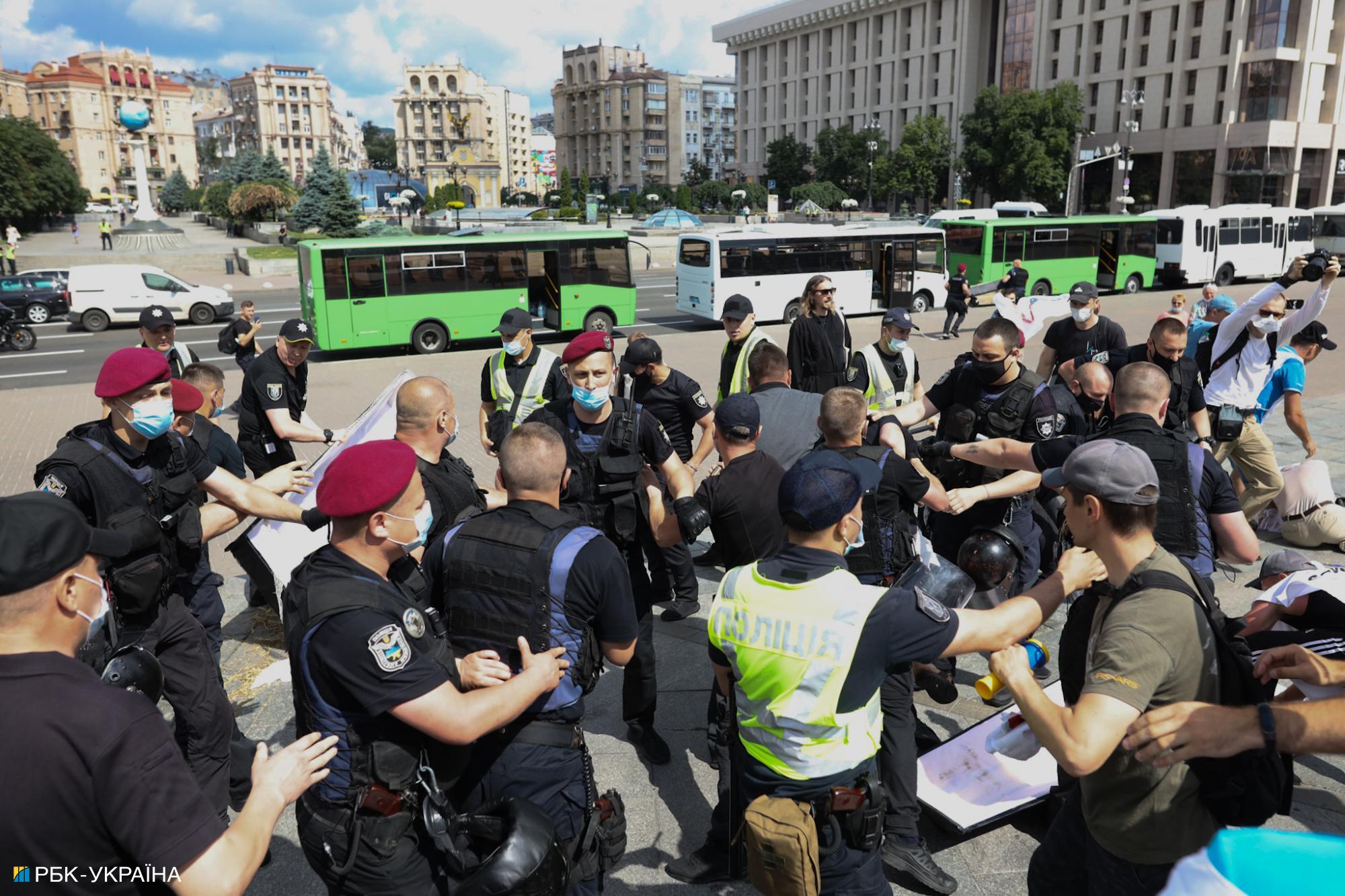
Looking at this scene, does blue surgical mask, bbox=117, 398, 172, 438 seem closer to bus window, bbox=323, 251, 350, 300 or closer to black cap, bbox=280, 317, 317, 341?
black cap, bbox=280, 317, 317, 341

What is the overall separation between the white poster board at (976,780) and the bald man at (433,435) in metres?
2.38

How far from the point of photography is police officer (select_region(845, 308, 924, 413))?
7.44 m

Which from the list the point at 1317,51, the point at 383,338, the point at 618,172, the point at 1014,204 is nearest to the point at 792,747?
the point at 383,338

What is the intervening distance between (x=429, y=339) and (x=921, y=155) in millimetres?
57028

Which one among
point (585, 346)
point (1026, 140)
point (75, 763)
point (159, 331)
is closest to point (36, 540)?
point (75, 763)

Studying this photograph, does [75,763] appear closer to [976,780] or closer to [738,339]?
[976,780]

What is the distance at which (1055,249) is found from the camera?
27172 millimetres

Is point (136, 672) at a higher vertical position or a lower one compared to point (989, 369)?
lower

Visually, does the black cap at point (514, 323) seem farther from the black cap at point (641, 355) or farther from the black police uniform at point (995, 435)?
the black police uniform at point (995, 435)

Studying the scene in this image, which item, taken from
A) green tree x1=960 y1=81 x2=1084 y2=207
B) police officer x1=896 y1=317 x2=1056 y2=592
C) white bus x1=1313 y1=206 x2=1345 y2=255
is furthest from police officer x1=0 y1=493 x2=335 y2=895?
green tree x1=960 y1=81 x2=1084 y2=207

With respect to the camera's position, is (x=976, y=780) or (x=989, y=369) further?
(x=989, y=369)

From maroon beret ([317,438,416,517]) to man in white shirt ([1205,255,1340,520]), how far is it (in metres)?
6.93

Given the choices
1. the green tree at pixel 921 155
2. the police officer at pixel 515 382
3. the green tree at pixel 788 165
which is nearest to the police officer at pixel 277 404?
the police officer at pixel 515 382

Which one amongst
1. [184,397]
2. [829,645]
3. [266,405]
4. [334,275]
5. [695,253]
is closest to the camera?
[829,645]
